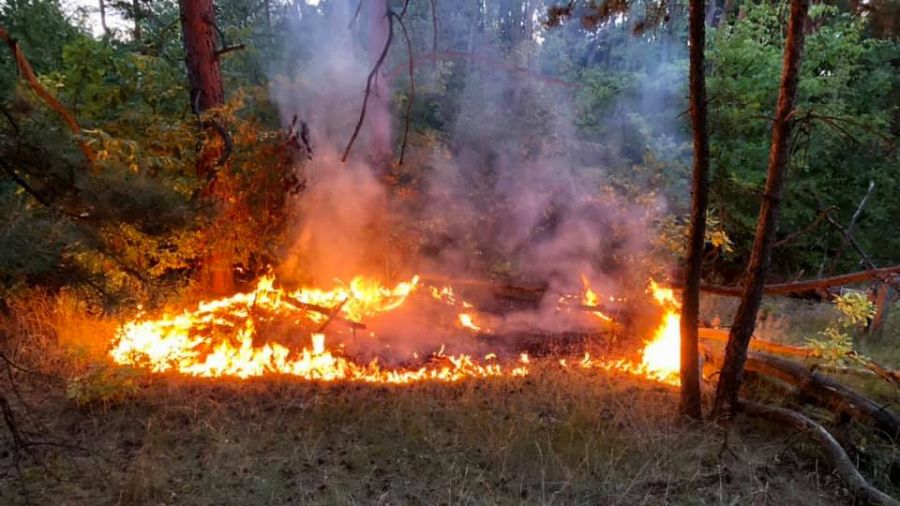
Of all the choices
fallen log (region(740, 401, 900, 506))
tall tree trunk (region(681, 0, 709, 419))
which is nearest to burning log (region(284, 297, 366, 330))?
tall tree trunk (region(681, 0, 709, 419))

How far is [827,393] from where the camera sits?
4.66 meters

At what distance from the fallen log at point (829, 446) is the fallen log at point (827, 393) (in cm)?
46

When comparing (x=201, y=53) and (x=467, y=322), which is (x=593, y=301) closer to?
(x=467, y=322)

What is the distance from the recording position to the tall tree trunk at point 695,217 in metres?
4.17

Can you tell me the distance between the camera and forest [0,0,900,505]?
379cm

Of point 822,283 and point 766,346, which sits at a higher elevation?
point 822,283

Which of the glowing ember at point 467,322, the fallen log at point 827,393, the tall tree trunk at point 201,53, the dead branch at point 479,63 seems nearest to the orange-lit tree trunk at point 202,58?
the tall tree trunk at point 201,53

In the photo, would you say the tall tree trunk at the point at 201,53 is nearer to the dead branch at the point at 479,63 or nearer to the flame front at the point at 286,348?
the dead branch at the point at 479,63

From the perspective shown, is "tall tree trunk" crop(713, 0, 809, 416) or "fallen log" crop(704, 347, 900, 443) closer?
"tall tree trunk" crop(713, 0, 809, 416)

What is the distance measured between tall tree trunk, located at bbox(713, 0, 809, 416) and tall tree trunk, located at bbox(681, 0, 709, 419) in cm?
25

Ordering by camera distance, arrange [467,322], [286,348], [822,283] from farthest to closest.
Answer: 1. [467,322]
2. [286,348]
3. [822,283]

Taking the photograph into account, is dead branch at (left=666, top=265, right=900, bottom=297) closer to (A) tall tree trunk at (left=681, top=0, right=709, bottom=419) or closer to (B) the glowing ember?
(A) tall tree trunk at (left=681, top=0, right=709, bottom=419)

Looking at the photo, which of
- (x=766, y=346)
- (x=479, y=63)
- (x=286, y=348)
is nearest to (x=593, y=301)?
(x=766, y=346)

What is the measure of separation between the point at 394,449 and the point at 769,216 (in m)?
A: 3.55
